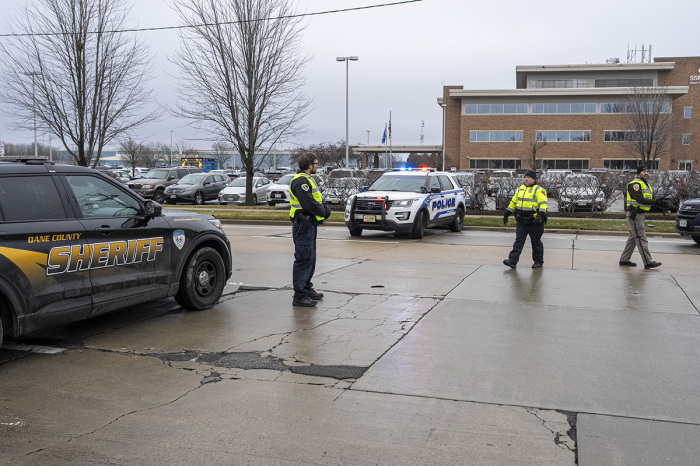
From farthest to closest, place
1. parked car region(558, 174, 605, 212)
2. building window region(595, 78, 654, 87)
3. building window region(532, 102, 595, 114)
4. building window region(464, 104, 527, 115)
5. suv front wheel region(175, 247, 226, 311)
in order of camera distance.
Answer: building window region(595, 78, 654, 87) < building window region(464, 104, 527, 115) < building window region(532, 102, 595, 114) < parked car region(558, 174, 605, 212) < suv front wheel region(175, 247, 226, 311)

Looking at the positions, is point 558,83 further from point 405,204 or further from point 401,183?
point 405,204

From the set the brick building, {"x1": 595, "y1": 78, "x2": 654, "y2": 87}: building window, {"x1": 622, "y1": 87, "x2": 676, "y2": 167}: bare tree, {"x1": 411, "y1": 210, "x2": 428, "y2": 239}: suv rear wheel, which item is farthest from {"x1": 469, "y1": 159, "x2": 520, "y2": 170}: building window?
{"x1": 411, "y1": 210, "x2": 428, "y2": 239}: suv rear wheel

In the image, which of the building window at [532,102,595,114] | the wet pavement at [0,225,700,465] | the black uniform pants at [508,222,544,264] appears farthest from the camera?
the building window at [532,102,595,114]

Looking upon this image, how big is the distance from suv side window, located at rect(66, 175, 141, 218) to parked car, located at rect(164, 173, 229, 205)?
2481 centimetres

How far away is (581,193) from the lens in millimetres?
22453

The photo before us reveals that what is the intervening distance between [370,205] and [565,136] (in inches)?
2280

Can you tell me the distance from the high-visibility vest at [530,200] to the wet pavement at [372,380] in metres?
2.20

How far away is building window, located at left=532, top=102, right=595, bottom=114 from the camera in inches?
2653

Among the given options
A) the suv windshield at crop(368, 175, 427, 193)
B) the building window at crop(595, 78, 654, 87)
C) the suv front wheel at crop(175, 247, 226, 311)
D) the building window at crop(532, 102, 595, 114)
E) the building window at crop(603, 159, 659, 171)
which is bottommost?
the suv front wheel at crop(175, 247, 226, 311)

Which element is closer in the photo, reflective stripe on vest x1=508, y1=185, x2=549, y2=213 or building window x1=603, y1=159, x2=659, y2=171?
reflective stripe on vest x1=508, y1=185, x2=549, y2=213

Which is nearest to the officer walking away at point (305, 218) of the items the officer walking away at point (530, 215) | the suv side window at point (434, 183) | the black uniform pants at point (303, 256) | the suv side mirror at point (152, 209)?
the black uniform pants at point (303, 256)

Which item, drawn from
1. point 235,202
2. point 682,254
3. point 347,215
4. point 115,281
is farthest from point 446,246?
point 235,202

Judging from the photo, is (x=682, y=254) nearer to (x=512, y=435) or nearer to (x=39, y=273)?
(x=512, y=435)

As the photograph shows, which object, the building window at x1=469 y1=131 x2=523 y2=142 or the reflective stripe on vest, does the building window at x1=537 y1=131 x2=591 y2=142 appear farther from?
the reflective stripe on vest
